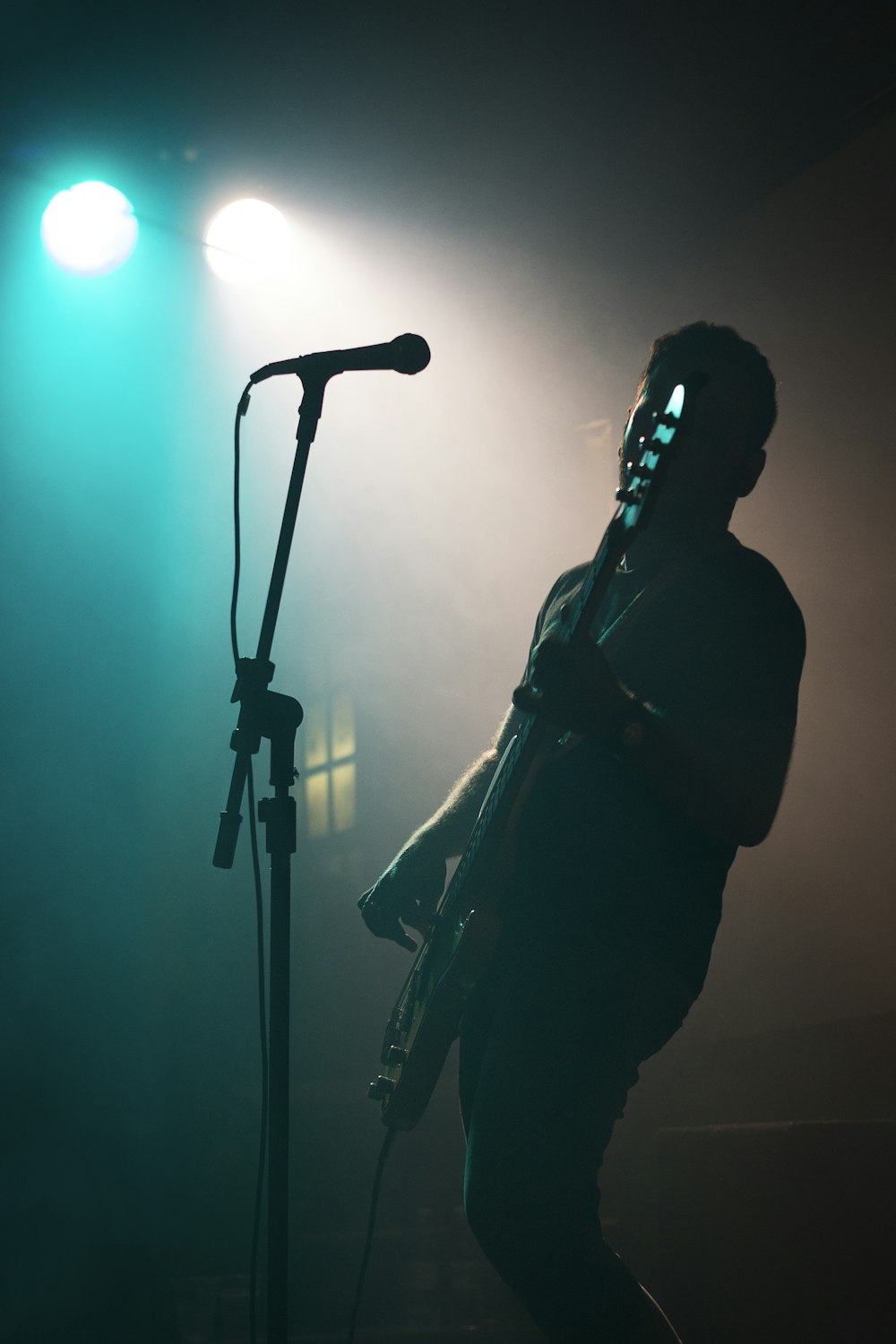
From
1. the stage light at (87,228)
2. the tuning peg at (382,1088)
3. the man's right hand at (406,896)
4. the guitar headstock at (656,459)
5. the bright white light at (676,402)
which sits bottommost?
the tuning peg at (382,1088)

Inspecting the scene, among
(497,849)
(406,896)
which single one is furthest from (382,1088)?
(497,849)

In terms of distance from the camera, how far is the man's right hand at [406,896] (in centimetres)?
161

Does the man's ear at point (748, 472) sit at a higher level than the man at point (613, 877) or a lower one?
higher

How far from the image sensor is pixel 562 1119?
1.15m

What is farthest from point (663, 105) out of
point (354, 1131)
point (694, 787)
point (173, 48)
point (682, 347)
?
point (354, 1131)

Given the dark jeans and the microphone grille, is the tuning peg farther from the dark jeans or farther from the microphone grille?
the microphone grille

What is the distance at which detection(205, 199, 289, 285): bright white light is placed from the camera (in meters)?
3.93

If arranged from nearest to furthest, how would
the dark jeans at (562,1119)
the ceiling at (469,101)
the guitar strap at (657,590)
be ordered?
the dark jeans at (562,1119) → the guitar strap at (657,590) → the ceiling at (469,101)

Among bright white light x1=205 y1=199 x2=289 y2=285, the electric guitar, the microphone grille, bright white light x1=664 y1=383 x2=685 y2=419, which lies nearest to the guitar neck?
the electric guitar

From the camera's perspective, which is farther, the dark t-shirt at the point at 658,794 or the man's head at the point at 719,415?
the man's head at the point at 719,415

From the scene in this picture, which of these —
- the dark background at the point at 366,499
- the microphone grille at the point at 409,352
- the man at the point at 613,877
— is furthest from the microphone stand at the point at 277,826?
the dark background at the point at 366,499

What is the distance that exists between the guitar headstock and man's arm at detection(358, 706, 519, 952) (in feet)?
1.93

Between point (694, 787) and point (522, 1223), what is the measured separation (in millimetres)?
534

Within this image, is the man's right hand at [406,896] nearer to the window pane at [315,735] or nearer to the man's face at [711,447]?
the man's face at [711,447]
